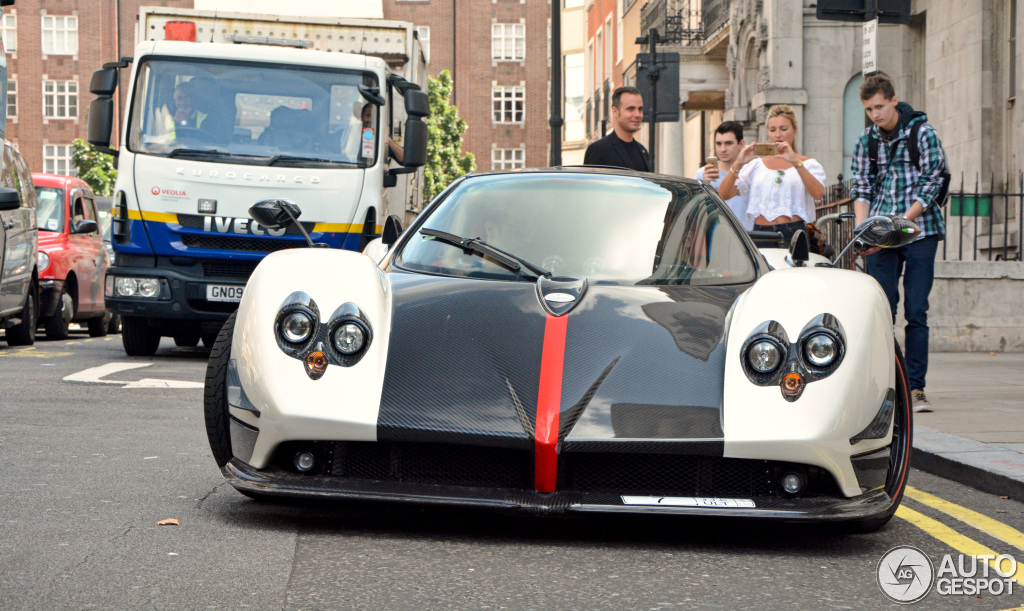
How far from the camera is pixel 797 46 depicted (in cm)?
2159

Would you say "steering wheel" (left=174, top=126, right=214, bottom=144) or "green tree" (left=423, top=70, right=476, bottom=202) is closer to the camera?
"steering wheel" (left=174, top=126, right=214, bottom=144)

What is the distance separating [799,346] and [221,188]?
Answer: 315 inches

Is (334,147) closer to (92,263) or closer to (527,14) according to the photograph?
(92,263)

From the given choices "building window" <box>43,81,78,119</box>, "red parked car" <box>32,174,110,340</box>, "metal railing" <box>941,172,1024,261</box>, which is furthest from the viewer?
"building window" <box>43,81,78,119</box>

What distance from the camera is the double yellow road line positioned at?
14.6 feet

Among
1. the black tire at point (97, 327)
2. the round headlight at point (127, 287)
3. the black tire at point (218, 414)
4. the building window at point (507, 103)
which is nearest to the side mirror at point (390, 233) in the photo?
the black tire at point (218, 414)

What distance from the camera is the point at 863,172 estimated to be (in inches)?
333

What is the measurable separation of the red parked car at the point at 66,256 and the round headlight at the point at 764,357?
1230cm

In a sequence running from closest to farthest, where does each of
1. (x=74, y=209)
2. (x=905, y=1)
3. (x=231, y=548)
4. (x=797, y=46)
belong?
1. (x=231, y=548)
2. (x=905, y=1)
3. (x=74, y=209)
4. (x=797, y=46)

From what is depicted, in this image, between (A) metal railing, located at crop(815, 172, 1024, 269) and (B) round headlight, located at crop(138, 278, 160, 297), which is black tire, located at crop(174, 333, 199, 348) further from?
(A) metal railing, located at crop(815, 172, 1024, 269)

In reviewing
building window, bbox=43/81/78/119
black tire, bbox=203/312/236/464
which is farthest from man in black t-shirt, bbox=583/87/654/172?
building window, bbox=43/81/78/119

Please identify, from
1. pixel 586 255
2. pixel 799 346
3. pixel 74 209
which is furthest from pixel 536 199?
pixel 74 209

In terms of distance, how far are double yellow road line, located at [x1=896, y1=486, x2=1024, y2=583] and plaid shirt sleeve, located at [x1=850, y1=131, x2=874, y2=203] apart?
3183 mm

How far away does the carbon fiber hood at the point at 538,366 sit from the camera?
420cm
